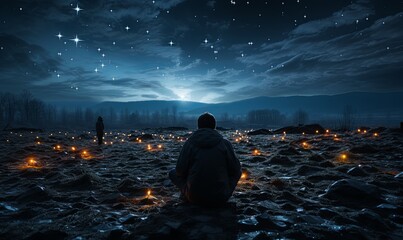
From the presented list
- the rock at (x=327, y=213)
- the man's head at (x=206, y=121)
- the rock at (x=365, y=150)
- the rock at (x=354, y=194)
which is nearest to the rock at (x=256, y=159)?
the rock at (x=365, y=150)

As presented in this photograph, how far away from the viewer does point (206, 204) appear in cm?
500

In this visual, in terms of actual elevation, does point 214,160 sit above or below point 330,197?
above

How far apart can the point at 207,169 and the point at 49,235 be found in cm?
303

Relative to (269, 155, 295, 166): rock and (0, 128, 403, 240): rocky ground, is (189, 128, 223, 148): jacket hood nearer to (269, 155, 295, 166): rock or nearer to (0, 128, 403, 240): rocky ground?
(0, 128, 403, 240): rocky ground

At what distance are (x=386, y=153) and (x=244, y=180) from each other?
8705mm

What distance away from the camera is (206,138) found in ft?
16.5

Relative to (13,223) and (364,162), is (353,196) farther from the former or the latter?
(13,223)

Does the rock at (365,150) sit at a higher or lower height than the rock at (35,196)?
higher

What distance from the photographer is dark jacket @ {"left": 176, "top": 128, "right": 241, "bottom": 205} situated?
479 centimetres

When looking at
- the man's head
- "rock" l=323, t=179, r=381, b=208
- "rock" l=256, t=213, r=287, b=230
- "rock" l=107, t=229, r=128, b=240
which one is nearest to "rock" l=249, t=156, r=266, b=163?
"rock" l=323, t=179, r=381, b=208

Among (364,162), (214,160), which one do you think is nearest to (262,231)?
(214,160)

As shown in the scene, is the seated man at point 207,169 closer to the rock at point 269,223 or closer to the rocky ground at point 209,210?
the rocky ground at point 209,210

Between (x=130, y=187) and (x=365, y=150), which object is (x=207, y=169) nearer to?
(x=130, y=187)

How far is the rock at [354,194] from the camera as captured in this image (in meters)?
5.31
